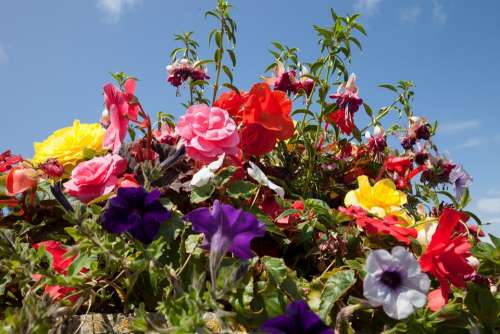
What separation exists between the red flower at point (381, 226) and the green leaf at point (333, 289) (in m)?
0.19

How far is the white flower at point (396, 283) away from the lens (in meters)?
0.96

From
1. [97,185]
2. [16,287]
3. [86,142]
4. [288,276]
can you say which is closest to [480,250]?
[288,276]

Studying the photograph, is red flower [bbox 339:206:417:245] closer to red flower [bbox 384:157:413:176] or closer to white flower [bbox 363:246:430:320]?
white flower [bbox 363:246:430:320]

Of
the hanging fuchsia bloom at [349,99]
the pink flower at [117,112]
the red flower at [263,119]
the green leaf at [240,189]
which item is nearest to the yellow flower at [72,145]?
the pink flower at [117,112]

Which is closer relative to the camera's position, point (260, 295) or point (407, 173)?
point (260, 295)

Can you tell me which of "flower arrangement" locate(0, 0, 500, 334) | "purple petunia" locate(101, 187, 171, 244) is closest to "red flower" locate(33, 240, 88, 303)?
"flower arrangement" locate(0, 0, 500, 334)

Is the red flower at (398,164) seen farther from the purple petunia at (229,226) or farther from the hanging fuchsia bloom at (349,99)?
the purple petunia at (229,226)

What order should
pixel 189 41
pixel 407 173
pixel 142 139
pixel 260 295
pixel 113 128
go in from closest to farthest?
1. pixel 260 295
2. pixel 113 128
3. pixel 142 139
4. pixel 407 173
5. pixel 189 41

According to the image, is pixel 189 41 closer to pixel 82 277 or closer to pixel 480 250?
pixel 82 277

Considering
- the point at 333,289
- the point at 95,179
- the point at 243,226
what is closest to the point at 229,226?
the point at 243,226

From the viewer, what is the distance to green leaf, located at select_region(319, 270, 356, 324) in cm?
107

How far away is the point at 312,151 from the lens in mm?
1757

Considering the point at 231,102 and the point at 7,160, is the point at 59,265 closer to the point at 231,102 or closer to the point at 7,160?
the point at 231,102

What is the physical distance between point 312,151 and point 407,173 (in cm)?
62
